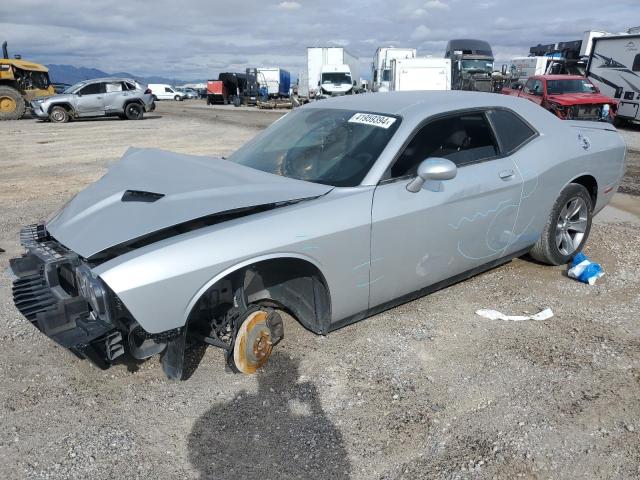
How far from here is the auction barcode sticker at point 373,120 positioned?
3.35 m

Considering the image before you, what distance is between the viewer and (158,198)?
9.19ft

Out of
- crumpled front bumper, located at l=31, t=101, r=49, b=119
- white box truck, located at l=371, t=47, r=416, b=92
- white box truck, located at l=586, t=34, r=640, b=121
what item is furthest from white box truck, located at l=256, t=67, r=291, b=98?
white box truck, located at l=586, t=34, r=640, b=121

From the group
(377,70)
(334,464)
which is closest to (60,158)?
(334,464)

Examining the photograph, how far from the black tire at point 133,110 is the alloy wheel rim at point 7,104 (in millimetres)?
4825

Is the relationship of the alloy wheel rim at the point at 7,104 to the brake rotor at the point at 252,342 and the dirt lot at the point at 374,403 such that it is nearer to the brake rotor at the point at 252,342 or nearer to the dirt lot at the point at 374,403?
the dirt lot at the point at 374,403

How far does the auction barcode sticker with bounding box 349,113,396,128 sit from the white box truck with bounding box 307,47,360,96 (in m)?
28.5

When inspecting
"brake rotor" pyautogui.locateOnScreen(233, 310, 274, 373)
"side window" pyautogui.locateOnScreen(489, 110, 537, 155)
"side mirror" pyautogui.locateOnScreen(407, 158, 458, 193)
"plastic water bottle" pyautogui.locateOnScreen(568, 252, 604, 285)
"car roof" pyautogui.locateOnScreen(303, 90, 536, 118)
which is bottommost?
"plastic water bottle" pyautogui.locateOnScreen(568, 252, 604, 285)

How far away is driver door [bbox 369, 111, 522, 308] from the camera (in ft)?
10.1

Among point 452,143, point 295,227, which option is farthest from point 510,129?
point 295,227

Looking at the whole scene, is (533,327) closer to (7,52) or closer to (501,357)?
(501,357)

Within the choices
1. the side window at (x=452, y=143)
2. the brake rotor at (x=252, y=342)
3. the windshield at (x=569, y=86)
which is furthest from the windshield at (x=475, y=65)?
the brake rotor at (x=252, y=342)

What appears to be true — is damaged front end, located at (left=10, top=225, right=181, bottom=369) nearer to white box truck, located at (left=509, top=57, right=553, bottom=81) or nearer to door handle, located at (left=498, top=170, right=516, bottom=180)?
door handle, located at (left=498, top=170, right=516, bottom=180)

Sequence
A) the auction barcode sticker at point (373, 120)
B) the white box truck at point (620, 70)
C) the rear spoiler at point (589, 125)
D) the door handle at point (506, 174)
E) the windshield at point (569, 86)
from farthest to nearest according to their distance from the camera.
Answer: the white box truck at point (620, 70), the windshield at point (569, 86), the rear spoiler at point (589, 125), the door handle at point (506, 174), the auction barcode sticker at point (373, 120)

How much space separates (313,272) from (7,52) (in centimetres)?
2791
